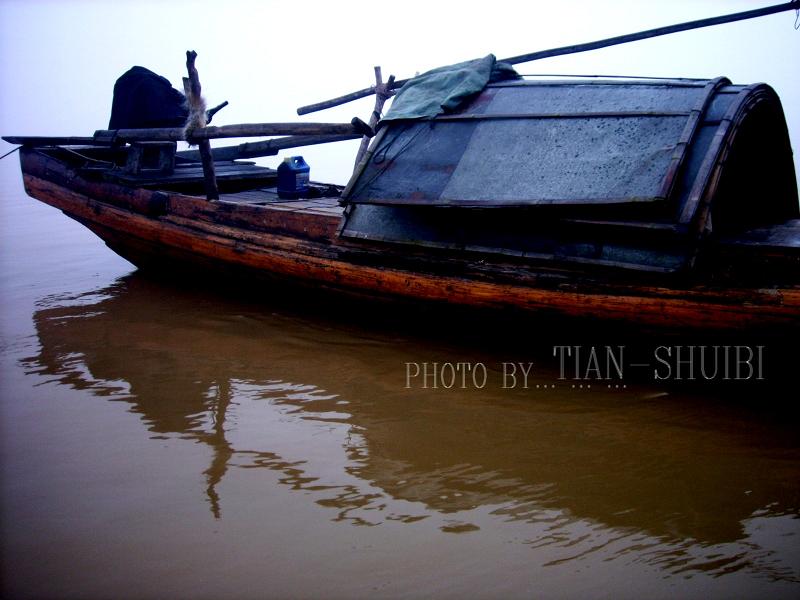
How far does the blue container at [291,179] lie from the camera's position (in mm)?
6500

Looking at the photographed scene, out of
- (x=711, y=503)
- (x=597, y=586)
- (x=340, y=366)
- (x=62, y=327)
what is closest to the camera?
(x=597, y=586)

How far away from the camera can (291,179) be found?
21.3ft

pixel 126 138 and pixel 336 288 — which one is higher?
pixel 126 138

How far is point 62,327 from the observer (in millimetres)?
5660

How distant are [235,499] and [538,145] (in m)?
2.86

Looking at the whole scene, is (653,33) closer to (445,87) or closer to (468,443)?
(445,87)

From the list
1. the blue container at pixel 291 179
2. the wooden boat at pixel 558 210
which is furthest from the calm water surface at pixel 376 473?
the blue container at pixel 291 179

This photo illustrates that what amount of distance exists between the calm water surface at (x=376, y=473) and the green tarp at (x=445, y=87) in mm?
1540

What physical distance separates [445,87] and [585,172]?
152cm

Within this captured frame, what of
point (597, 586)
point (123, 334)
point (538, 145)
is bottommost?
point (597, 586)

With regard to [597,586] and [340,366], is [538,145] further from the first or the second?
[597,586]

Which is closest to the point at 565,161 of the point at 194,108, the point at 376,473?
the point at 376,473

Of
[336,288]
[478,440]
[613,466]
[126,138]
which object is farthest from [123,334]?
[613,466]

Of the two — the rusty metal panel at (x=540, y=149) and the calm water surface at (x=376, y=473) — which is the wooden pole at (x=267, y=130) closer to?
the rusty metal panel at (x=540, y=149)
